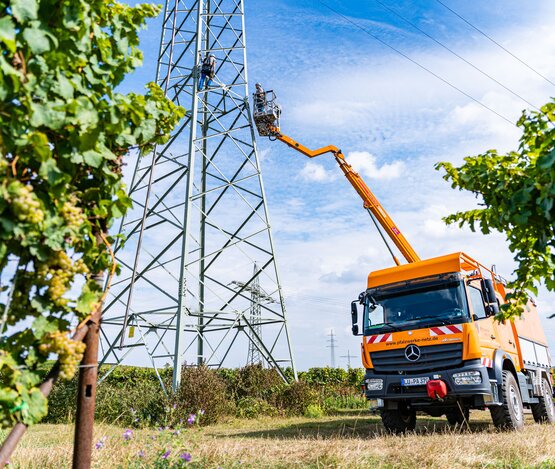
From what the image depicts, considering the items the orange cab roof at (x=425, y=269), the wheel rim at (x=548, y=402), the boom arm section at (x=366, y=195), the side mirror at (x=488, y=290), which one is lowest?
the wheel rim at (x=548, y=402)

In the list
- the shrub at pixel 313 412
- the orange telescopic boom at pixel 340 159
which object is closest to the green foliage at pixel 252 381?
the shrub at pixel 313 412

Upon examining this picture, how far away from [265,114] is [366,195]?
14.0 ft

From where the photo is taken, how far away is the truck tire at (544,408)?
11814 mm

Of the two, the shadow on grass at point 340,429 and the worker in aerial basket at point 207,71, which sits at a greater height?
the worker in aerial basket at point 207,71

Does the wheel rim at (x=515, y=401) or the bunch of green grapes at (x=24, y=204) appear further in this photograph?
the wheel rim at (x=515, y=401)

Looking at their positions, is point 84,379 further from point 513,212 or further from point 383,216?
point 383,216

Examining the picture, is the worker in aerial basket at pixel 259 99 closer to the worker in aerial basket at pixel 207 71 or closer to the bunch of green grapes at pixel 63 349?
the worker in aerial basket at pixel 207 71

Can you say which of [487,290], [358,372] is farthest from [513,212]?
[358,372]

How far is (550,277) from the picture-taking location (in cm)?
450

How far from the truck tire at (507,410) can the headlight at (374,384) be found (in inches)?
76.6

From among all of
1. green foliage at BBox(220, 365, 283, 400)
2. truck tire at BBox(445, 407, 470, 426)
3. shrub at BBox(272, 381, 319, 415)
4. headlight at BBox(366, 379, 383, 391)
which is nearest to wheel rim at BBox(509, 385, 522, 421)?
truck tire at BBox(445, 407, 470, 426)

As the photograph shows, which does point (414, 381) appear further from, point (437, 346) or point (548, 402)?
point (548, 402)

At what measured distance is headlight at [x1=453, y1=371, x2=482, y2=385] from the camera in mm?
8469

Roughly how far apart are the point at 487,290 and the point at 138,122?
25.2 ft
